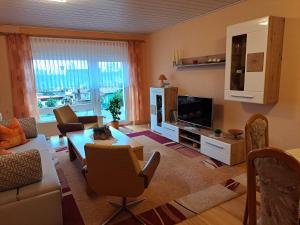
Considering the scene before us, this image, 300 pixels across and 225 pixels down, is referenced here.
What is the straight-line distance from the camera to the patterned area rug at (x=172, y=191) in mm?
2096

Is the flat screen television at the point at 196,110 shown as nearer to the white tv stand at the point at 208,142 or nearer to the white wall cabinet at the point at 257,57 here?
the white tv stand at the point at 208,142

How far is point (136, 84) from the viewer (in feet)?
19.0

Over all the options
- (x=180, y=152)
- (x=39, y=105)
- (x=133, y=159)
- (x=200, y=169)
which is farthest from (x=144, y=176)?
(x=39, y=105)

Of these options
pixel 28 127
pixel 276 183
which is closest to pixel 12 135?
pixel 28 127

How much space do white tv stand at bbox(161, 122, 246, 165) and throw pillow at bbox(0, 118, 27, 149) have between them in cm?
259

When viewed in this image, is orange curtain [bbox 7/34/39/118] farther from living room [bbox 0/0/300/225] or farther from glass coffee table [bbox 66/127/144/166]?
glass coffee table [bbox 66/127/144/166]

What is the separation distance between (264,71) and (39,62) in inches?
172

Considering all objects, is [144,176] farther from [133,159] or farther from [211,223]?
[211,223]

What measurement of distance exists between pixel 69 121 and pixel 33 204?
2.60 meters

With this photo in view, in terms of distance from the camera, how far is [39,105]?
483 centimetres

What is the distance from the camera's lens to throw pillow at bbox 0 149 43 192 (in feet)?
5.40

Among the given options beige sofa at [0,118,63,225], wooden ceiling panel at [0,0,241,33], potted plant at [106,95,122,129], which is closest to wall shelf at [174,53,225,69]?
wooden ceiling panel at [0,0,241,33]

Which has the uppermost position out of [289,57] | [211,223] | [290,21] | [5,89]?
[290,21]

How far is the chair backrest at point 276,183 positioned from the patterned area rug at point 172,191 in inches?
42.9
